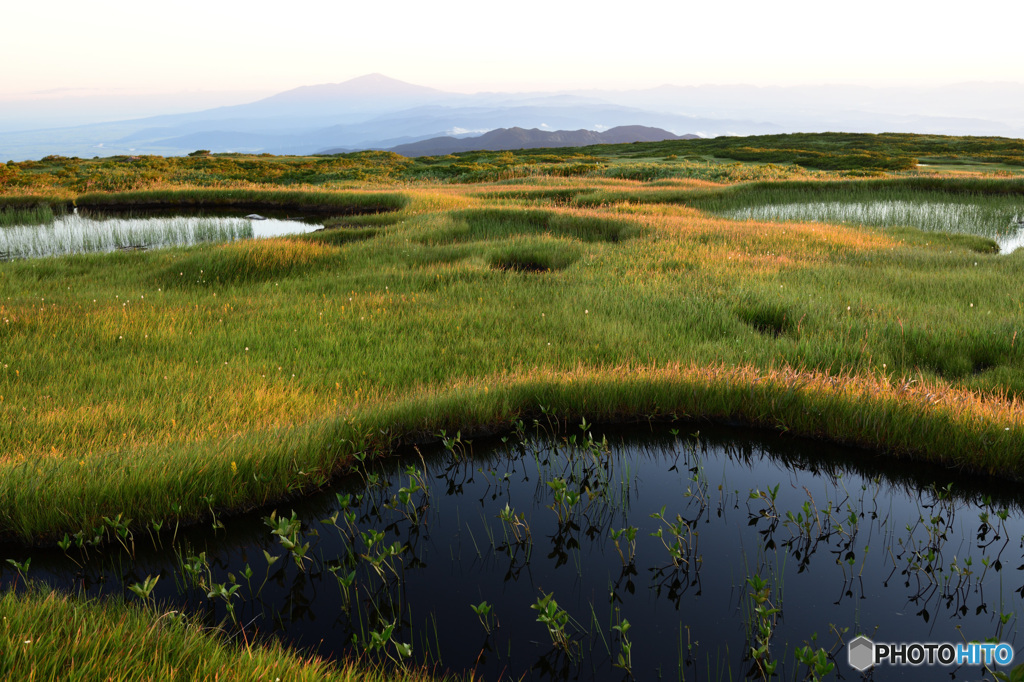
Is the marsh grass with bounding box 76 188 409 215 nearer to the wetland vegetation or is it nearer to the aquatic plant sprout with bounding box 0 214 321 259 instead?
the aquatic plant sprout with bounding box 0 214 321 259

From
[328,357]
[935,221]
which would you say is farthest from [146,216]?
[935,221]

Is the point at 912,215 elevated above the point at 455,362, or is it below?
above

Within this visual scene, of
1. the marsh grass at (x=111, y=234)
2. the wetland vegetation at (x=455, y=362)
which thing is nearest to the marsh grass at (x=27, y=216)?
the marsh grass at (x=111, y=234)

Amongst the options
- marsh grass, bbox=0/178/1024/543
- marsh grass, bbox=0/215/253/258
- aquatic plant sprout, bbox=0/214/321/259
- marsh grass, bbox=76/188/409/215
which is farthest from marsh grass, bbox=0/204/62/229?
marsh grass, bbox=0/178/1024/543

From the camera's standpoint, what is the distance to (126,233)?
2320 centimetres

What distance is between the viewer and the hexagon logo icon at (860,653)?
3193 mm

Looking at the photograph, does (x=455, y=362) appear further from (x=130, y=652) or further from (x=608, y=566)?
(x=130, y=652)

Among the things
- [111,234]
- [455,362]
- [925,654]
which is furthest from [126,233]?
[925,654]

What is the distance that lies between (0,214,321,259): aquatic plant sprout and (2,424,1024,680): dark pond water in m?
17.3

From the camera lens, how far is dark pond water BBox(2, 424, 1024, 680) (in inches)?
131

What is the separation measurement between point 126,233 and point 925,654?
88.8ft

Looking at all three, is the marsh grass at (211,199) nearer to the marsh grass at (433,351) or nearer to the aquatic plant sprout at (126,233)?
the aquatic plant sprout at (126,233)

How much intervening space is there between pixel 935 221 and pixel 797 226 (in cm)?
797

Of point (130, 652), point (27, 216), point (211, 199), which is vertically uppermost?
point (211, 199)
